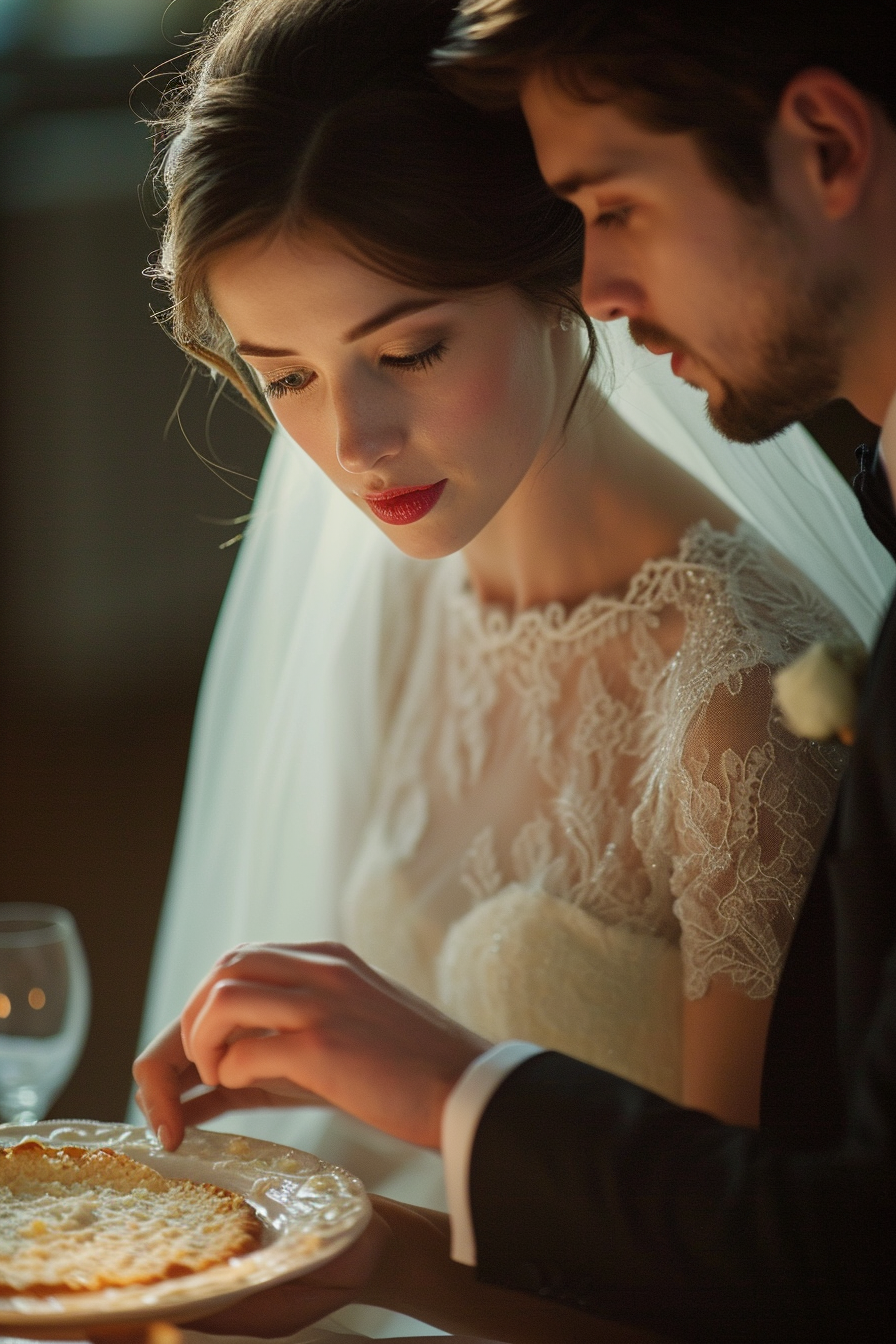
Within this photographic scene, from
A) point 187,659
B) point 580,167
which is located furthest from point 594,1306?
point 187,659

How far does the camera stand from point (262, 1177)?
1088 mm

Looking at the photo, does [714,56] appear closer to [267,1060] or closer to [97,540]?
[267,1060]

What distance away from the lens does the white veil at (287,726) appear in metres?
2.00

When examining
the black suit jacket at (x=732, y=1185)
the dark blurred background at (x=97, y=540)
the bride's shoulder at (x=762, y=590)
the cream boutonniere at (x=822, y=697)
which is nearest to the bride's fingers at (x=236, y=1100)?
the black suit jacket at (x=732, y=1185)

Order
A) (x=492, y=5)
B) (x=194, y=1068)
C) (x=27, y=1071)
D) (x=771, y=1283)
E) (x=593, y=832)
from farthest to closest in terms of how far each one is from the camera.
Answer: (x=593, y=832), (x=27, y=1071), (x=194, y=1068), (x=492, y=5), (x=771, y=1283)

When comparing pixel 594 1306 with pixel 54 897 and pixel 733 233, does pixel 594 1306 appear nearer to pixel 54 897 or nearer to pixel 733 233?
pixel 733 233

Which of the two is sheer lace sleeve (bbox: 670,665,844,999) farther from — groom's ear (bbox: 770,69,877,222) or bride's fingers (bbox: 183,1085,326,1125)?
groom's ear (bbox: 770,69,877,222)

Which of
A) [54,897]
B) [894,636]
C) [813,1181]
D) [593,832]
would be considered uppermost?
[894,636]

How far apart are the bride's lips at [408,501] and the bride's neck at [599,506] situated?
29 centimetres

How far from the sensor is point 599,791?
5.43 feet

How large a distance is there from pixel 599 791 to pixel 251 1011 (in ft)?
2.48

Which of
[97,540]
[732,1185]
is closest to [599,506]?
[732,1185]

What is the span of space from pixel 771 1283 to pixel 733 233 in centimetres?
74

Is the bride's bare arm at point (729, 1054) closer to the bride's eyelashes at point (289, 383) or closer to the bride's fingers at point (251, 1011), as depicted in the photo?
the bride's fingers at point (251, 1011)
